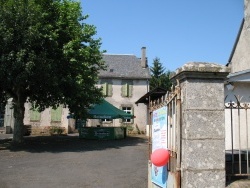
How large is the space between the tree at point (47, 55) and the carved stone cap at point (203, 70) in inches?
520

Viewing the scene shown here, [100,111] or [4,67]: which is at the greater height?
[4,67]

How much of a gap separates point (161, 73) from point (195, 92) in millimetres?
48775

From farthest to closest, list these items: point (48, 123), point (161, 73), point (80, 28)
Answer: point (161, 73)
point (48, 123)
point (80, 28)

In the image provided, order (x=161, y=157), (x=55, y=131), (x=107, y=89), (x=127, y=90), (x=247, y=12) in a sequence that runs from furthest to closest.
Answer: (x=107, y=89) → (x=127, y=90) → (x=55, y=131) → (x=247, y=12) → (x=161, y=157)

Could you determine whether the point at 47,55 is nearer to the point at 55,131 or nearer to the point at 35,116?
the point at 55,131

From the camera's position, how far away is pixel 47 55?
18.7m

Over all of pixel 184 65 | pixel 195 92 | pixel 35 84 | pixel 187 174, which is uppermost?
pixel 35 84

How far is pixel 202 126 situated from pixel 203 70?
0.95m

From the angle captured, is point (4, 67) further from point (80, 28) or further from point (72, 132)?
point (72, 132)

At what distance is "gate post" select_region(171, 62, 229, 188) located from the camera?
5.29m

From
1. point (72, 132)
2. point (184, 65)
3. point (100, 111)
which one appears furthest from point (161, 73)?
point (184, 65)

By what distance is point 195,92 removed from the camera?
5.44m

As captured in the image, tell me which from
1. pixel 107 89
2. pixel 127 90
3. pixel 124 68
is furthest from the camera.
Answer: pixel 124 68

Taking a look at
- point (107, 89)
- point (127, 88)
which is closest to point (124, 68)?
point (127, 88)
